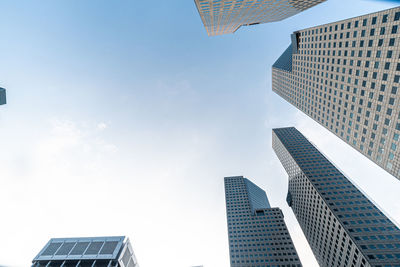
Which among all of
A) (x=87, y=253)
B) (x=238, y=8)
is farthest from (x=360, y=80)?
(x=87, y=253)

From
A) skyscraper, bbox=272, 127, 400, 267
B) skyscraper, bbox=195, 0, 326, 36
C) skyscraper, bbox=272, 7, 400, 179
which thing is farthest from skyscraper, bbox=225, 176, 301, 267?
skyscraper, bbox=195, 0, 326, 36

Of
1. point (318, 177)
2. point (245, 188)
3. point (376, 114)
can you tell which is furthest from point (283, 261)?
point (376, 114)

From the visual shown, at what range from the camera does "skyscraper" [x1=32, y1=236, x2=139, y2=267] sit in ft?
311

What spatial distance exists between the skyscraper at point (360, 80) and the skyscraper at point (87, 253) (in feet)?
386

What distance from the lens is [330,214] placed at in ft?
279

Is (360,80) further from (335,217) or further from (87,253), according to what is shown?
(87,253)

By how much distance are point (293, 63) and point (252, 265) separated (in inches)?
4415

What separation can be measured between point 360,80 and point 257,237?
110 metres

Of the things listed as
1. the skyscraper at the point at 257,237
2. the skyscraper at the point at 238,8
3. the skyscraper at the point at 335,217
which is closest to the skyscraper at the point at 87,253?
the skyscraper at the point at 257,237

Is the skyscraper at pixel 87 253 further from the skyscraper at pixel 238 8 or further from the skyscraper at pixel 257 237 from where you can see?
the skyscraper at pixel 238 8

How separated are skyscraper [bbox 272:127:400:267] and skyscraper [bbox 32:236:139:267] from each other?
104357 mm

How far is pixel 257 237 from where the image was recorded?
123 m

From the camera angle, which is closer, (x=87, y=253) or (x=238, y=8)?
(x=238, y=8)

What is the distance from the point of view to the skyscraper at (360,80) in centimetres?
4494
